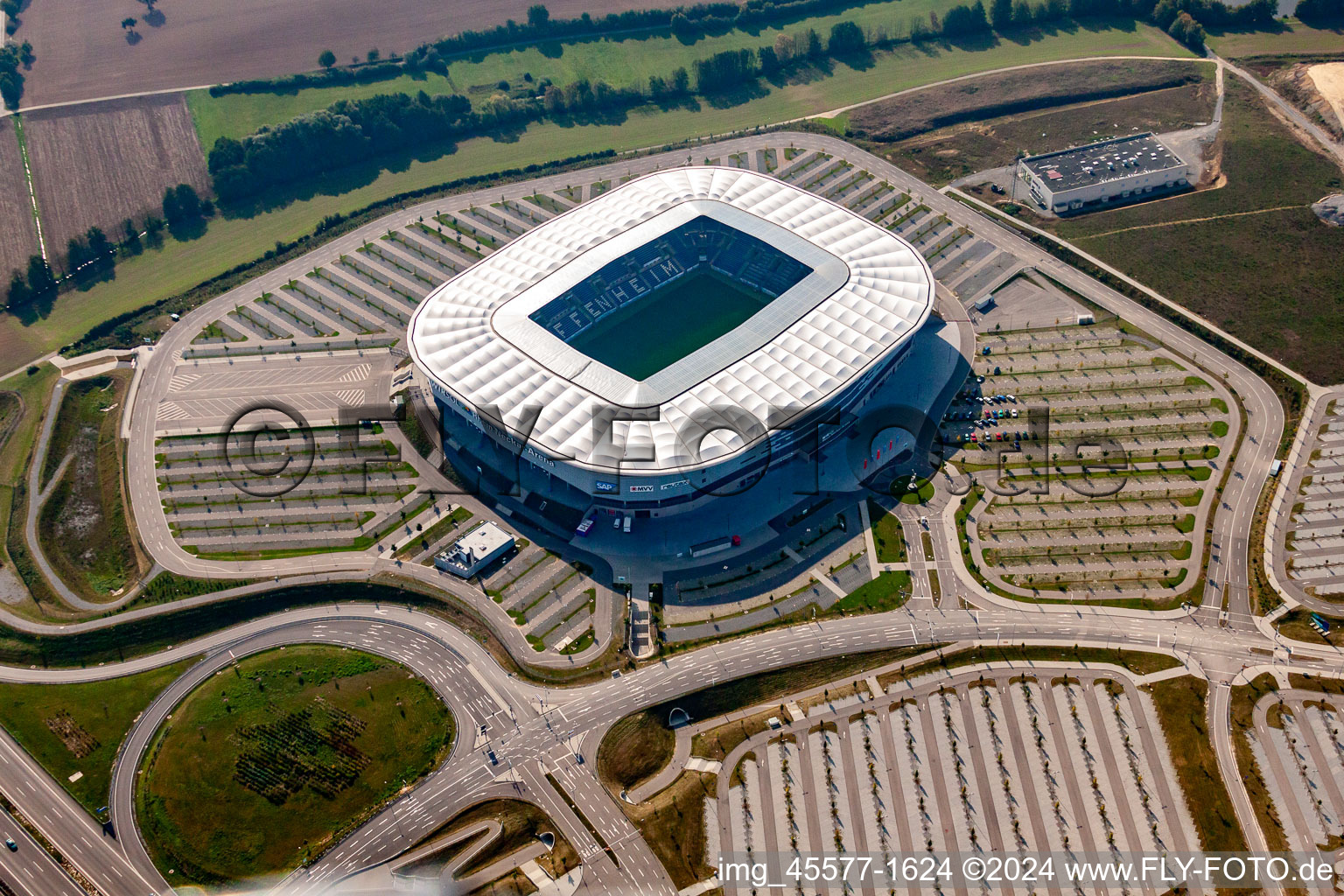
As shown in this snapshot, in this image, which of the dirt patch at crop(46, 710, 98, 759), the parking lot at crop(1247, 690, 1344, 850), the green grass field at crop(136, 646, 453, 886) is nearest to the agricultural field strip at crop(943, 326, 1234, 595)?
the parking lot at crop(1247, 690, 1344, 850)

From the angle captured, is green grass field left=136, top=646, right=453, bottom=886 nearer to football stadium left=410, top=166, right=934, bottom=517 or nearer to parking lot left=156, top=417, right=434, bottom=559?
parking lot left=156, top=417, right=434, bottom=559

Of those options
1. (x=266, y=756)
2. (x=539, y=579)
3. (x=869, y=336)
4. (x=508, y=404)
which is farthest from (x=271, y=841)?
(x=869, y=336)

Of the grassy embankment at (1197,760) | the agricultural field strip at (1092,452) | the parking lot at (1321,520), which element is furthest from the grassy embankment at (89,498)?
the parking lot at (1321,520)

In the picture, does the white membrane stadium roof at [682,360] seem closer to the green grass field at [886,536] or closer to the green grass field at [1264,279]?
the green grass field at [886,536]

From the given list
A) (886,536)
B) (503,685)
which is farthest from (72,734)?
(886,536)

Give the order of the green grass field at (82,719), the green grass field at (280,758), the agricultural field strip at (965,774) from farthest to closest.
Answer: the green grass field at (82,719), the green grass field at (280,758), the agricultural field strip at (965,774)

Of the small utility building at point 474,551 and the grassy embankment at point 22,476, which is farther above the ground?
the grassy embankment at point 22,476
